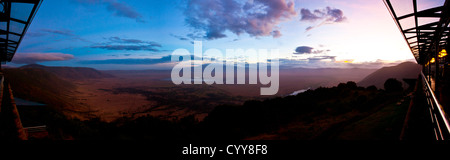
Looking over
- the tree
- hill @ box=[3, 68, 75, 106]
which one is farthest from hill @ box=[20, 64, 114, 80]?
the tree

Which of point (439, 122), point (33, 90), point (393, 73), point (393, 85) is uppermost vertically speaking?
point (393, 73)

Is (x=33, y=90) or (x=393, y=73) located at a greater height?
(x=393, y=73)

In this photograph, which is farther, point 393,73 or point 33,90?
point 393,73

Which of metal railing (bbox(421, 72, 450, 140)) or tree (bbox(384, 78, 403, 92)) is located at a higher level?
metal railing (bbox(421, 72, 450, 140))

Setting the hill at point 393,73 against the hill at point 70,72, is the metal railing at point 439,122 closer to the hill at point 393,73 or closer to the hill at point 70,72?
the hill at point 393,73

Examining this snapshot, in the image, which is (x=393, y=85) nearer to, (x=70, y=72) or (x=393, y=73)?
(x=393, y=73)

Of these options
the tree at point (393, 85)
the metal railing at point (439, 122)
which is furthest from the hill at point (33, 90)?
the tree at point (393, 85)

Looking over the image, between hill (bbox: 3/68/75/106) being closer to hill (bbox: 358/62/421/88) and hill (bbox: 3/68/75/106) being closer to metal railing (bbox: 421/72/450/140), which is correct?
metal railing (bbox: 421/72/450/140)

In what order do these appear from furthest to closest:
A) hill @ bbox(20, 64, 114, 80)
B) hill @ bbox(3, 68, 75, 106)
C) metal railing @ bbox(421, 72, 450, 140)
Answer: hill @ bbox(20, 64, 114, 80) < hill @ bbox(3, 68, 75, 106) < metal railing @ bbox(421, 72, 450, 140)

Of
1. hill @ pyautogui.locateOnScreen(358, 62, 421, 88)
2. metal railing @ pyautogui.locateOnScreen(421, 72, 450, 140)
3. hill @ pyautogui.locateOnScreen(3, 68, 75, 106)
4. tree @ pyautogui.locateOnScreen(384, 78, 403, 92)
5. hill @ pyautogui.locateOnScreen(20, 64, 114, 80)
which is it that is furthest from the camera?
hill @ pyautogui.locateOnScreen(20, 64, 114, 80)

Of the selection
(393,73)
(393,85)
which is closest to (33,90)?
(393,85)

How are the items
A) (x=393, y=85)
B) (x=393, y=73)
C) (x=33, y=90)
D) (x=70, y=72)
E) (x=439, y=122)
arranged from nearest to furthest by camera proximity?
(x=439, y=122) → (x=393, y=85) → (x=33, y=90) → (x=393, y=73) → (x=70, y=72)

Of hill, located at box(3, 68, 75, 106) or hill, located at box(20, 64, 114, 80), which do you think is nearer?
hill, located at box(3, 68, 75, 106)
